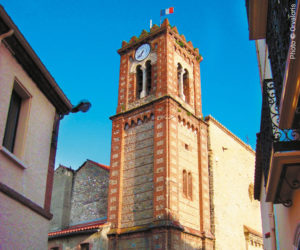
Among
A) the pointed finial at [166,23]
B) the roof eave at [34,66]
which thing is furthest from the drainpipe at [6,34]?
the pointed finial at [166,23]

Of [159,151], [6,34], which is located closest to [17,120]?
[6,34]

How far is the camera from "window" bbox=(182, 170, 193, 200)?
22.7m

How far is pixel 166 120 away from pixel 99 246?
767 centimetres

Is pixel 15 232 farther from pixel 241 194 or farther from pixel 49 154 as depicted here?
pixel 241 194

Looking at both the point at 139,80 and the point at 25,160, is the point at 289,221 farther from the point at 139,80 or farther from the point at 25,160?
the point at 139,80

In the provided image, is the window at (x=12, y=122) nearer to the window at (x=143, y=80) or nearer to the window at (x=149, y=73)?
the window at (x=143, y=80)

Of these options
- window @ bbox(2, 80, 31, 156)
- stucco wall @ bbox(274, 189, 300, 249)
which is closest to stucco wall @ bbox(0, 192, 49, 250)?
window @ bbox(2, 80, 31, 156)

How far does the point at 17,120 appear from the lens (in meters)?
8.40

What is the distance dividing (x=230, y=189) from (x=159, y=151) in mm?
7174

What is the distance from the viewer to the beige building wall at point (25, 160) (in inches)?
291

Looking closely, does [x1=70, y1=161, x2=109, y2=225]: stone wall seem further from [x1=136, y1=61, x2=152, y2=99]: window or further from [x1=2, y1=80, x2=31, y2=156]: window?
[x1=2, y1=80, x2=31, y2=156]: window

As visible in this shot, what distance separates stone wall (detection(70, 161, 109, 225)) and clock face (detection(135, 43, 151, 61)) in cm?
781

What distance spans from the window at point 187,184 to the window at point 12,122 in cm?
1535


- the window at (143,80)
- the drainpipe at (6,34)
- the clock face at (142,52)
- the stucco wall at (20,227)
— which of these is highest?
the clock face at (142,52)
